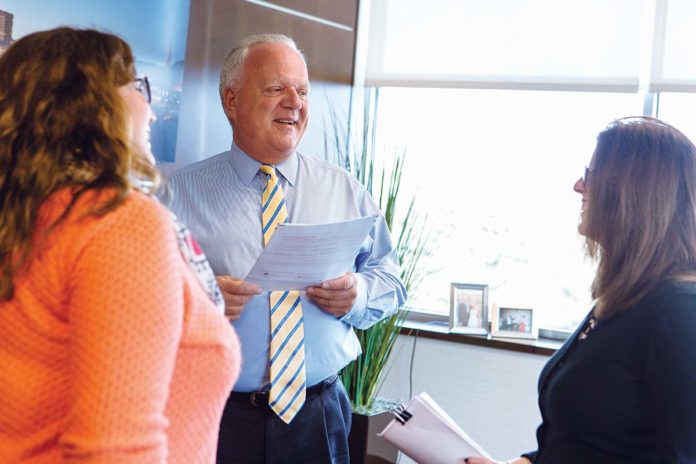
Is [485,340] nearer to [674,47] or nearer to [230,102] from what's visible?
[674,47]

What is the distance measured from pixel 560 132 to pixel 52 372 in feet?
10.4

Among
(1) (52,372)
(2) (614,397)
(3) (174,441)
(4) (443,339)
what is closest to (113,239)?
(1) (52,372)

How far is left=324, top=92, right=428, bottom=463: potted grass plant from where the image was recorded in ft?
11.1

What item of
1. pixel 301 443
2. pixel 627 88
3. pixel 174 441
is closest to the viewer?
→ pixel 174 441

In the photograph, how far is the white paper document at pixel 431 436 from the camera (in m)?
1.84

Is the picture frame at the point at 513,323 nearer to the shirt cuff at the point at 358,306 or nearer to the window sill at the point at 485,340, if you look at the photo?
the window sill at the point at 485,340

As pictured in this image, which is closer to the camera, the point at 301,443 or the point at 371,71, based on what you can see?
the point at 301,443

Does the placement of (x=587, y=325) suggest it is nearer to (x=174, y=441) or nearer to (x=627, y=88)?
(x=174, y=441)

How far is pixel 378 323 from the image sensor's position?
3432mm

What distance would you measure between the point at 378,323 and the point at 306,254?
1561 mm

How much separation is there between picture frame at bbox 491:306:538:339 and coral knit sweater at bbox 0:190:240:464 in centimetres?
279

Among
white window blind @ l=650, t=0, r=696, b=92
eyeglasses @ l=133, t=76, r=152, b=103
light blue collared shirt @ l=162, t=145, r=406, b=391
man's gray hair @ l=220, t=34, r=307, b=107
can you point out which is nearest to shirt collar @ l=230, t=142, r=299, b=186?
light blue collared shirt @ l=162, t=145, r=406, b=391

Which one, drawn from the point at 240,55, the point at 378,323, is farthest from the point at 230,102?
the point at 378,323

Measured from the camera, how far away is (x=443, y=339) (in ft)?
12.3
